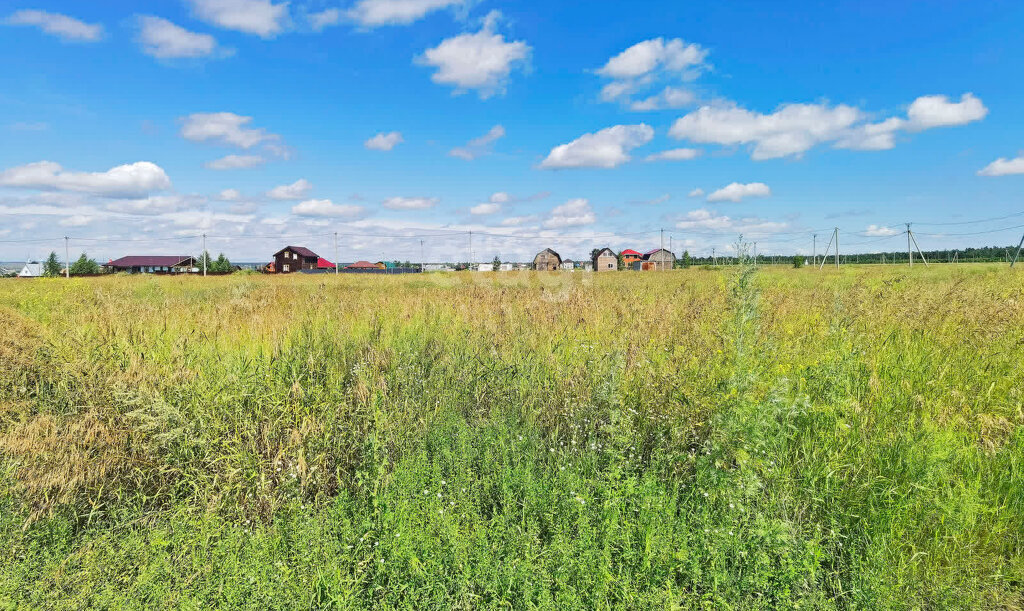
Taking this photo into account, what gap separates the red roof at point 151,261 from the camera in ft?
262

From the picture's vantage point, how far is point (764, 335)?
5129 mm

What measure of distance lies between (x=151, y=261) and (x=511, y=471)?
104 m

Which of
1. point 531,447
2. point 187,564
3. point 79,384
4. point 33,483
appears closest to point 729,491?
point 531,447

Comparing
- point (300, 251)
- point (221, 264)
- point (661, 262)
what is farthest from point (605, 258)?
point (221, 264)

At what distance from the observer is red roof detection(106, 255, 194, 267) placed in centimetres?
7986

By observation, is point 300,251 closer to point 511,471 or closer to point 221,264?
point 221,264

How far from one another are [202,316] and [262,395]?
3.73m

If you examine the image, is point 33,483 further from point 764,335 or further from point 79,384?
point 764,335

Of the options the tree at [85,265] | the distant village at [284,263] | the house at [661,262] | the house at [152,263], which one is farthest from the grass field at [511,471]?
the house at [152,263]

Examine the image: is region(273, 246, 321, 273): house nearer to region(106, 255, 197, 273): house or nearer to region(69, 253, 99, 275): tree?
region(106, 255, 197, 273): house

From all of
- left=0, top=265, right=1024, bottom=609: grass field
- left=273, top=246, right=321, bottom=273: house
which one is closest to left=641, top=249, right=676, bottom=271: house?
left=0, top=265, right=1024, bottom=609: grass field

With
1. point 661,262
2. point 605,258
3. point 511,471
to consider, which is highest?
point 605,258

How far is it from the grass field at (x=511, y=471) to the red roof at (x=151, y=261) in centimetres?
9127

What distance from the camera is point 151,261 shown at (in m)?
82.4
